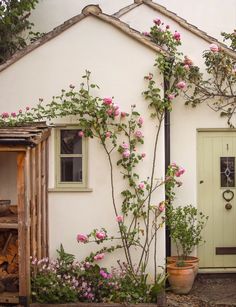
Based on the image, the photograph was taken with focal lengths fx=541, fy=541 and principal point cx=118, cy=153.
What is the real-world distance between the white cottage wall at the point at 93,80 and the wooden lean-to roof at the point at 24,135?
0.73 m

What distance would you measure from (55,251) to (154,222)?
1738 millimetres

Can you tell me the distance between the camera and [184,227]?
921 cm

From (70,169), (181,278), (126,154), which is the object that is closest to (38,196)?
(70,169)

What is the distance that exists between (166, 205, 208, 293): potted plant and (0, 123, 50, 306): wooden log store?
84.0 inches

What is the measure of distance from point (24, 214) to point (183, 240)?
295cm

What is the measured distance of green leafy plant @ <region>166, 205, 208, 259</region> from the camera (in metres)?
9.20

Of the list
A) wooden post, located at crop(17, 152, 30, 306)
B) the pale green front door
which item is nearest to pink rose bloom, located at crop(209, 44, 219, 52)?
the pale green front door

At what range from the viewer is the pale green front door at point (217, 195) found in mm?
9906

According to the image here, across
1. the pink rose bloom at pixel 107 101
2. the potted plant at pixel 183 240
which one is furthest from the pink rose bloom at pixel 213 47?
the potted plant at pixel 183 240

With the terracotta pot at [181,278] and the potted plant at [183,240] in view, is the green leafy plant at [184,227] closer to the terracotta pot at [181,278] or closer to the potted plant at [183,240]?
the potted plant at [183,240]

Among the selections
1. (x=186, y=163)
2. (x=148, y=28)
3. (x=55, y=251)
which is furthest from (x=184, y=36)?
(x=55, y=251)

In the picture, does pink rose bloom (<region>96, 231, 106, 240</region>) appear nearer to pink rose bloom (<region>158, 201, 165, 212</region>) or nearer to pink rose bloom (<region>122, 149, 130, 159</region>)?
pink rose bloom (<region>158, 201, 165, 212</region>)

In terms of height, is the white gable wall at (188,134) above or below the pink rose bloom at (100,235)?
above

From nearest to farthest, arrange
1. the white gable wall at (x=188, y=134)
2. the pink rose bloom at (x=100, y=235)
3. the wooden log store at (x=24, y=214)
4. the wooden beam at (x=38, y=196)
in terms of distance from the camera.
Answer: the wooden log store at (x=24, y=214)
the wooden beam at (x=38, y=196)
the pink rose bloom at (x=100, y=235)
the white gable wall at (x=188, y=134)
